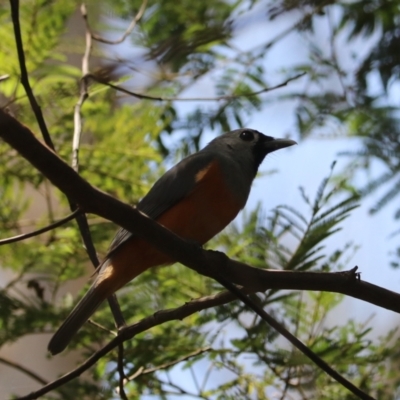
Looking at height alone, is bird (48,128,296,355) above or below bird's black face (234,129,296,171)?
below

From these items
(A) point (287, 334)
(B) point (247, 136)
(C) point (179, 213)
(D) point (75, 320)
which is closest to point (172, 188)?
(C) point (179, 213)

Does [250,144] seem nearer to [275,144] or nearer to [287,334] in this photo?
[275,144]

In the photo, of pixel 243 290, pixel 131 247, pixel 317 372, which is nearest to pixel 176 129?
pixel 131 247

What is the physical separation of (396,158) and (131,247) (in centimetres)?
213

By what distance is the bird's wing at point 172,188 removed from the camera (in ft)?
14.5

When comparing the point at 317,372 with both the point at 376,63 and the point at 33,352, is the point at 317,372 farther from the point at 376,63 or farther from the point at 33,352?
the point at 33,352

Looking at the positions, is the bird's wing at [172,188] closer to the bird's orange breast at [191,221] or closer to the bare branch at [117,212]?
the bird's orange breast at [191,221]

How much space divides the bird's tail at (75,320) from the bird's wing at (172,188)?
340mm

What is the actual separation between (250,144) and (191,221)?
A: 129 centimetres

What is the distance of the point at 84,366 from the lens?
10.5ft

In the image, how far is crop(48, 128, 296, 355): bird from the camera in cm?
396

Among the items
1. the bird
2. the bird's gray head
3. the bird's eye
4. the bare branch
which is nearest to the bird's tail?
the bird

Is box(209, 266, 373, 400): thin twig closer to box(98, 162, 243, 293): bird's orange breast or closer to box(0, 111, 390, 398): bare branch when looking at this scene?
box(0, 111, 390, 398): bare branch

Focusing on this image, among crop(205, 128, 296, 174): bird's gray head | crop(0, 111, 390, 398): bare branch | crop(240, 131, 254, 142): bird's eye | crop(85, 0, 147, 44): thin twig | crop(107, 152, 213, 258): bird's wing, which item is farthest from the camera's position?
crop(240, 131, 254, 142): bird's eye
